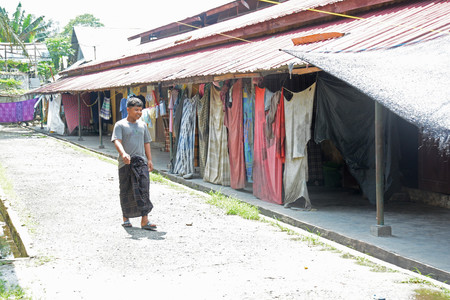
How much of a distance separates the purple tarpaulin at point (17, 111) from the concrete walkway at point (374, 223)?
91.7ft

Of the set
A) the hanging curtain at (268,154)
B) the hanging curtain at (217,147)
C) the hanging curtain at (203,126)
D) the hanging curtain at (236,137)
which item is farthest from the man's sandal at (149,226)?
the hanging curtain at (203,126)

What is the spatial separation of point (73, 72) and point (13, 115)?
27.4 feet

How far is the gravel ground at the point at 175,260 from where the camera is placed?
5359 mm

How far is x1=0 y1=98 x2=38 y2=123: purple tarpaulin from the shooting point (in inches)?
1449

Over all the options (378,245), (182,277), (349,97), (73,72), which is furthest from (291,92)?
(73,72)

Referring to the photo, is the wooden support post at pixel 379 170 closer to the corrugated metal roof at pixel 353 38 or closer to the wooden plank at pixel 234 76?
the corrugated metal roof at pixel 353 38

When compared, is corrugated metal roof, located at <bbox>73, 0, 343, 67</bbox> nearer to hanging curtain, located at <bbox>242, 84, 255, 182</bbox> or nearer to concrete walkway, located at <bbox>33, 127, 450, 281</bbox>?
hanging curtain, located at <bbox>242, 84, 255, 182</bbox>

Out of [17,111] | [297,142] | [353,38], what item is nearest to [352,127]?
[297,142]

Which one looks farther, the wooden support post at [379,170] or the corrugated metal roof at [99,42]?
the corrugated metal roof at [99,42]

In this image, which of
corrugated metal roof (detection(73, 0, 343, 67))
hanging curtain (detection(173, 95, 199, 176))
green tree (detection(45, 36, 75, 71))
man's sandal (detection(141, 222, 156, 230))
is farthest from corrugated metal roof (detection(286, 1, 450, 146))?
green tree (detection(45, 36, 75, 71))

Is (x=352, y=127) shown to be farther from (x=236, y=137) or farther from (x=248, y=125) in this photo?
(x=236, y=137)

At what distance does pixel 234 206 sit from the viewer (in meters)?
9.40

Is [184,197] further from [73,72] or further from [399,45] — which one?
[73,72]

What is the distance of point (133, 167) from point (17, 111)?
3176 cm
